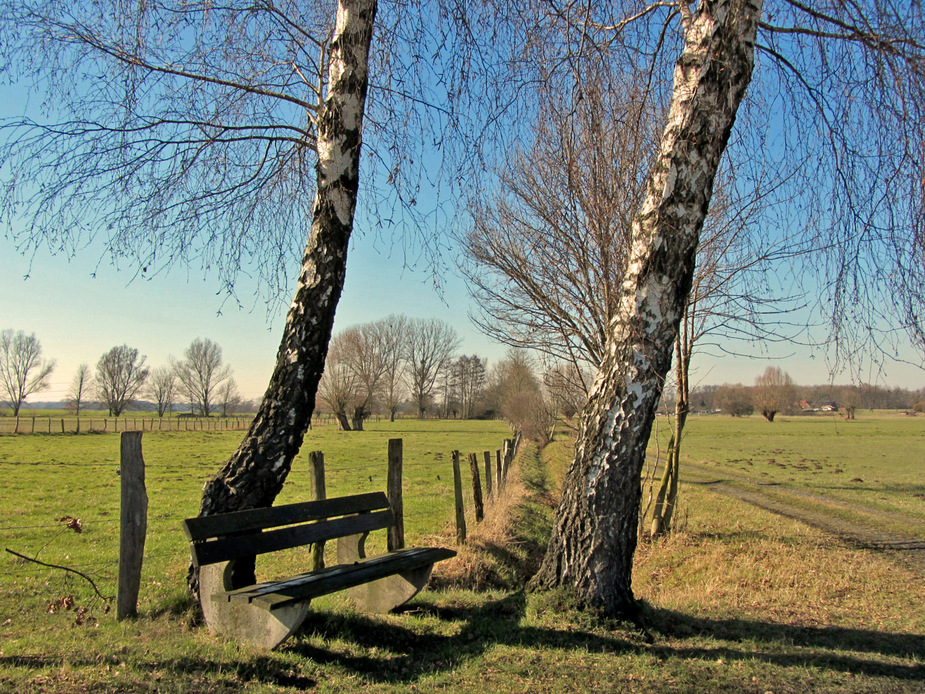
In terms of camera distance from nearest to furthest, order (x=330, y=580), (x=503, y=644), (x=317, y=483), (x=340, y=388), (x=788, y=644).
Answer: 1. (x=330, y=580)
2. (x=503, y=644)
3. (x=788, y=644)
4. (x=317, y=483)
5. (x=340, y=388)

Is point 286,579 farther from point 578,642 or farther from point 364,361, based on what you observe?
point 364,361

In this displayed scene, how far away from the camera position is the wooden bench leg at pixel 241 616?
11.5 ft

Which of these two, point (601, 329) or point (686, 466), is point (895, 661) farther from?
point (686, 466)

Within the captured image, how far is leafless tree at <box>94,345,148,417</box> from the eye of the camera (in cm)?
6700

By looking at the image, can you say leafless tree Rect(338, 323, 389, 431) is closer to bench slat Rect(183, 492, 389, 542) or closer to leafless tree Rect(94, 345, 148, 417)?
leafless tree Rect(94, 345, 148, 417)

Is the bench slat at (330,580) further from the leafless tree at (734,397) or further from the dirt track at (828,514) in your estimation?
the leafless tree at (734,397)

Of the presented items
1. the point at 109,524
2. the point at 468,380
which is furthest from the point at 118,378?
the point at 109,524

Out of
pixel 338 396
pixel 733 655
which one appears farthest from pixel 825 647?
pixel 338 396

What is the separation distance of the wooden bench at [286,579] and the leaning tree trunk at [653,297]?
51.2 inches

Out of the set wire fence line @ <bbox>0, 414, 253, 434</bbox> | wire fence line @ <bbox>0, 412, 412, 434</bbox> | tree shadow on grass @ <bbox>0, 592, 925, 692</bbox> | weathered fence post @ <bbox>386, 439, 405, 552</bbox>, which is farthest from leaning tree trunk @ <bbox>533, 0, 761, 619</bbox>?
wire fence line @ <bbox>0, 414, 253, 434</bbox>

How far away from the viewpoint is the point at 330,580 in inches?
151

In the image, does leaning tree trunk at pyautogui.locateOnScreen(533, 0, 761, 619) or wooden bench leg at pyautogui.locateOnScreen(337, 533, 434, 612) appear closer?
leaning tree trunk at pyautogui.locateOnScreen(533, 0, 761, 619)

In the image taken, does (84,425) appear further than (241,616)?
Yes

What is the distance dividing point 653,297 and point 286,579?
3400 mm
